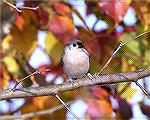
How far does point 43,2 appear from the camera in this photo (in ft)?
7.81

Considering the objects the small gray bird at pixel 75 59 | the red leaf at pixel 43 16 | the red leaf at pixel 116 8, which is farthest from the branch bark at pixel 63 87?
the red leaf at pixel 43 16

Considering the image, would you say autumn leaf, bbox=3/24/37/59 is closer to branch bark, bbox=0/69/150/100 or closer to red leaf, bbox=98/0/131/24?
red leaf, bbox=98/0/131/24

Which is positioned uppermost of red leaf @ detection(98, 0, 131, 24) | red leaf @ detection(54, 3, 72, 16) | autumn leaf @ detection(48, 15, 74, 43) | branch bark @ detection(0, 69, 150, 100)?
red leaf @ detection(54, 3, 72, 16)

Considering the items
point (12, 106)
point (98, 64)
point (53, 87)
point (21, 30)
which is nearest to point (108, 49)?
point (98, 64)

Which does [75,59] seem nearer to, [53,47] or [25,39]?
[53,47]

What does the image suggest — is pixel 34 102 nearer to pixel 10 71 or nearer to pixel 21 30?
pixel 10 71

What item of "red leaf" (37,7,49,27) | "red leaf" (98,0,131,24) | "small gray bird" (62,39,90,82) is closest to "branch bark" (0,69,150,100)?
"small gray bird" (62,39,90,82)

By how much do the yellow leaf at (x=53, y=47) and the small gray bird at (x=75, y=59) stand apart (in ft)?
0.96

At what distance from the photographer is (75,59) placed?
6.56ft

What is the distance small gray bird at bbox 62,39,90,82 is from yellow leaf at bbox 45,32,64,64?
0.29 meters

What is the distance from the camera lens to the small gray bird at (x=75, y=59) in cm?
198

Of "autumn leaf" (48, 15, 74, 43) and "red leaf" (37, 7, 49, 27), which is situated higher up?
"red leaf" (37, 7, 49, 27)

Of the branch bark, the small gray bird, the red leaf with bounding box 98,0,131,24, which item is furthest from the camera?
the red leaf with bounding box 98,0,131,24

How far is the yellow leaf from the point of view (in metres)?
2.32
